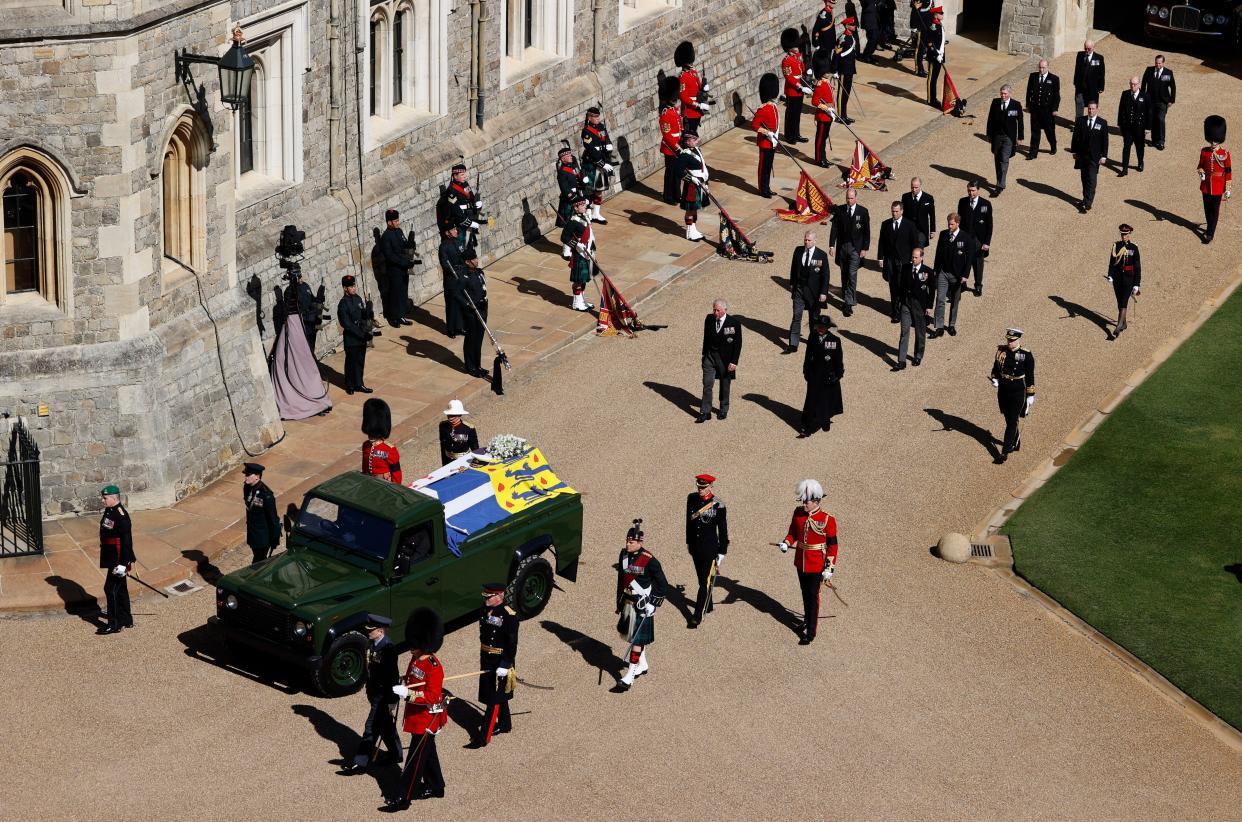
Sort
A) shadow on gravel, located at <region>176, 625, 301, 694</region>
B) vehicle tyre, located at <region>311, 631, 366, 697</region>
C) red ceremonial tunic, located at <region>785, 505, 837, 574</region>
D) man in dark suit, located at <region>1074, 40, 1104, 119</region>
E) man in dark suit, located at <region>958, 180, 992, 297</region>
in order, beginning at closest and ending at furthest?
vehicle tyre, located at <region>311, 631, 366, 697</region> < shadow on gravel, located at <region>176, 625, 301, 694</region> < red ceremonial tunic, located at <region>785, 505, 837, 574</region> < man in dark suit, located at <region>958, 180, 992, 297</region> < man in dark suit, located at <region>1074, 40, 1104, 119</region>

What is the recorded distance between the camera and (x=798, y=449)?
2861 cm

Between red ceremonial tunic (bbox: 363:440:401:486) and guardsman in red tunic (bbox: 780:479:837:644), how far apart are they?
4909 millimetres

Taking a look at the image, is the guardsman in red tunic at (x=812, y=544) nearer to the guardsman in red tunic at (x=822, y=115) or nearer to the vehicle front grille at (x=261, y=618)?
the vehicle front grille at (x=261, y=618)

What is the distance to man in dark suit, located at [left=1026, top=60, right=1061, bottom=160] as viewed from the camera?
38.9 metres

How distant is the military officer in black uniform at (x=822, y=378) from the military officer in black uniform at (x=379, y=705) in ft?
30.6

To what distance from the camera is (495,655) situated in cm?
2138

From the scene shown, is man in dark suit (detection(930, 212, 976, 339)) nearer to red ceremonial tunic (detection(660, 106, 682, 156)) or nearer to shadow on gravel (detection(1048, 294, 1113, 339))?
shadow on gravel (detection(1048, 294, 1113, 339))

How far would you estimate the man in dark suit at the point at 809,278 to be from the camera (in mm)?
31047

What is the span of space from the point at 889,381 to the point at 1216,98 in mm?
15820

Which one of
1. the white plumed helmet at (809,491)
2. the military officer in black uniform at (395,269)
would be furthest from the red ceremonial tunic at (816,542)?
the military officer in black uniform at (395,269)

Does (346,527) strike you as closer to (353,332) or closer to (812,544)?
(812,544)

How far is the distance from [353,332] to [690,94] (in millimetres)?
10733

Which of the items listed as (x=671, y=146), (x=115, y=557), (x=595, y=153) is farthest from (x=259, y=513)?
(x=671, y=146)

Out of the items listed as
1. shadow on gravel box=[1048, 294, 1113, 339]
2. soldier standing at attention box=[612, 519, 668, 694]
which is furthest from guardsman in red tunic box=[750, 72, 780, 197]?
soldier standing at attention box=[612, 519, 668, 694]
